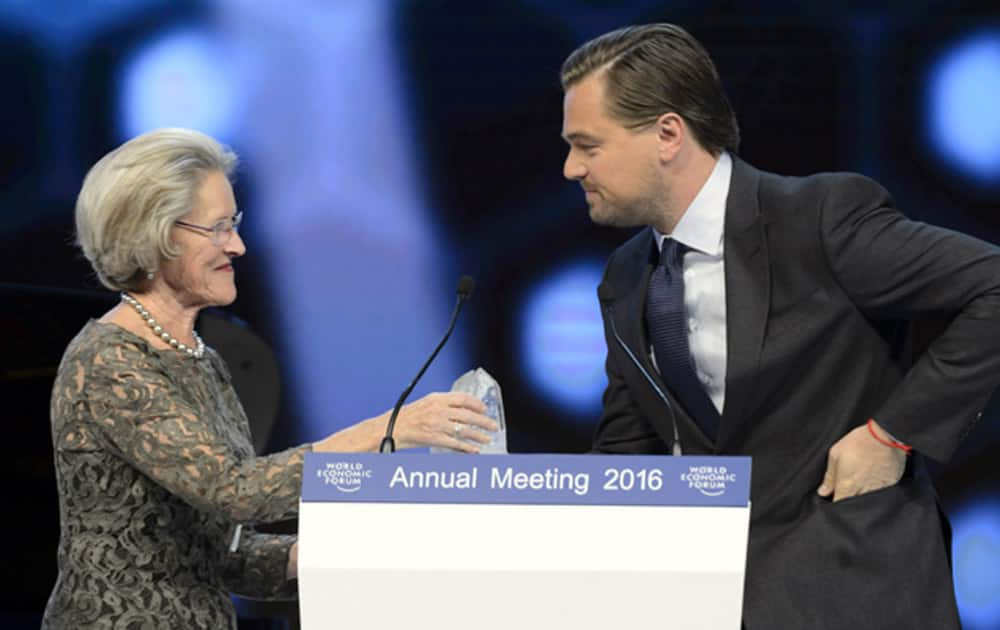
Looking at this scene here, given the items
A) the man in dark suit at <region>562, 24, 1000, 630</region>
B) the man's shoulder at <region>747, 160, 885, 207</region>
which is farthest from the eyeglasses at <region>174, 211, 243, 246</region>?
the man's shoulder at <region>747, 160, 885, 207</region>

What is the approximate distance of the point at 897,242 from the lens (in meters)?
2.06

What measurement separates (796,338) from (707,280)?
0.23 metres

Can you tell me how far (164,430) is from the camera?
1999 millimetres

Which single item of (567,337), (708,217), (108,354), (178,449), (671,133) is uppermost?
(671,133)

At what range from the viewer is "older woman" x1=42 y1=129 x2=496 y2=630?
1.98 m

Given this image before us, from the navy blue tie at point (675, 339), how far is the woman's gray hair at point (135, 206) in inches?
34.3

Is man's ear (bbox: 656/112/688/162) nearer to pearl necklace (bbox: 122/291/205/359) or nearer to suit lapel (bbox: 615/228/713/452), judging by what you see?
suit lapel (bbox: 615/228/713/452)

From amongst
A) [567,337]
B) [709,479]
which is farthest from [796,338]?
[567,337]

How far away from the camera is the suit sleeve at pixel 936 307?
79.0 inches

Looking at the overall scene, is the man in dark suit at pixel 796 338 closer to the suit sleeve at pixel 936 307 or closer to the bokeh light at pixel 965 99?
the suit sleeve at pixel 936 307

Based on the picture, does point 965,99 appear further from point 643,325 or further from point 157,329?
point 157,329

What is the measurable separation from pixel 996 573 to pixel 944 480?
0.31m

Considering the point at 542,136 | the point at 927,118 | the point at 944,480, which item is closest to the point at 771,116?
the point at 927,118

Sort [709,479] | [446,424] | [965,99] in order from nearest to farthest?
1. [709,479]
2. [446,424]
3. [965,99]
